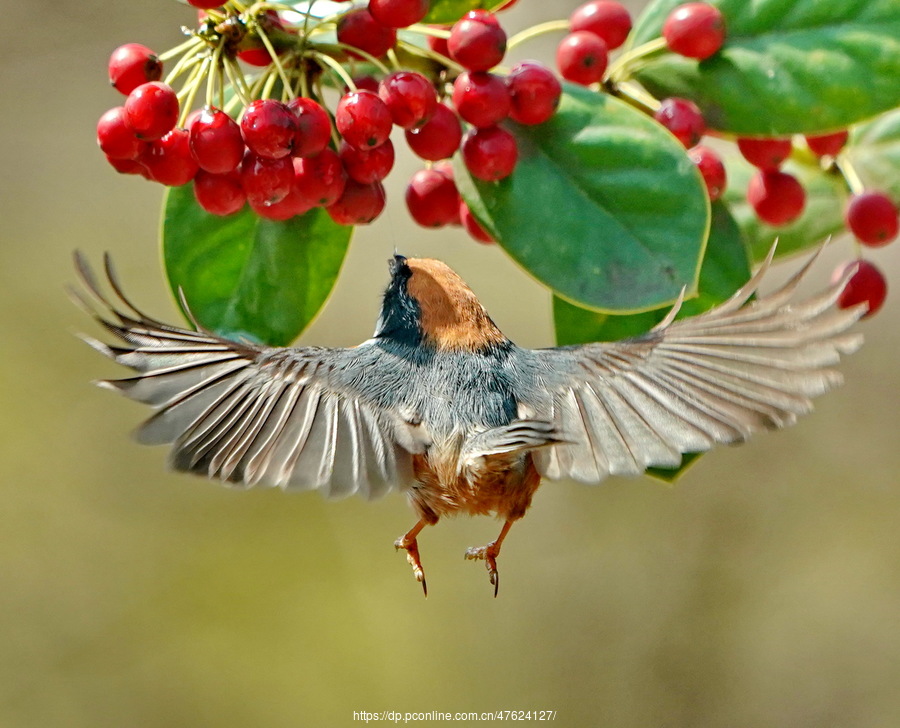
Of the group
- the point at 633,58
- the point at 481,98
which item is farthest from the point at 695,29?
the point at 481,98

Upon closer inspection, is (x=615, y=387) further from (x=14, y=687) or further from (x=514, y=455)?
(x=14, y=687)

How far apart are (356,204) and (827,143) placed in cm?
103

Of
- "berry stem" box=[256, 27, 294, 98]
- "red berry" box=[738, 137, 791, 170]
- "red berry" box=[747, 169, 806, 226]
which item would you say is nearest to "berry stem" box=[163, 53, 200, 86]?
"berry stem" box=[256, 27, 294, 98]

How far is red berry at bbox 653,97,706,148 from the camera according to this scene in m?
1.77

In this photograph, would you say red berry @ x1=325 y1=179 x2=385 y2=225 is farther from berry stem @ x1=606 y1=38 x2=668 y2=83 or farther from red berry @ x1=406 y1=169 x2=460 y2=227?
berry stem @ x1=606 y1=38 x2=668 y2=83

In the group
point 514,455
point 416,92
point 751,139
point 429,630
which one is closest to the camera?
point 416,92

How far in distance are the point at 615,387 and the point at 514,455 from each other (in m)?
0.21

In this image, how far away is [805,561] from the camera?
4.23 m

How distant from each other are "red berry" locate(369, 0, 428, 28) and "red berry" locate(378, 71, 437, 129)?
8 cm

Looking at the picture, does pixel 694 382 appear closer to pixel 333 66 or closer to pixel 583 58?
pixel 583 58

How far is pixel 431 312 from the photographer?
179cm

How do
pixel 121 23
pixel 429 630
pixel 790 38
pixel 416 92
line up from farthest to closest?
pixel 429 630
pixel 121 23
pixel 790 38
pixel 416 92

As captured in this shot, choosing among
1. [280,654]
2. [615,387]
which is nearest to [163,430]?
[615,387]

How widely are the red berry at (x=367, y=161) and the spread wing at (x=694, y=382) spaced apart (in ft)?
1.48
